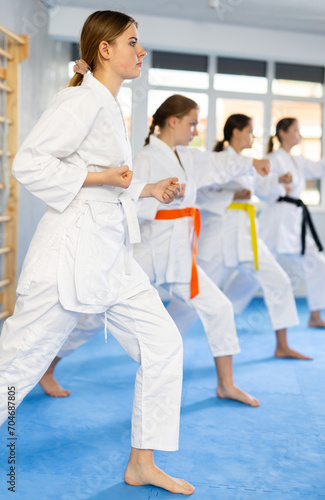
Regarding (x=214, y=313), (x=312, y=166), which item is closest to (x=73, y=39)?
(x=312, y=166)

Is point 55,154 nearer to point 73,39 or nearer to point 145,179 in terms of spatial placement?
point 145,179

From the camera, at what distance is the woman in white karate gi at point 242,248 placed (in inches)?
137

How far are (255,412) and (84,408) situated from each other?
782 mm

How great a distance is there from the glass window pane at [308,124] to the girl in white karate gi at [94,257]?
15.9 feet

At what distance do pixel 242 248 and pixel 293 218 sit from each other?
1185 millimetres

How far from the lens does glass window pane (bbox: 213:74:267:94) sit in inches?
245

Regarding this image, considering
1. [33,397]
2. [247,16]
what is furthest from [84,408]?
[247,16]

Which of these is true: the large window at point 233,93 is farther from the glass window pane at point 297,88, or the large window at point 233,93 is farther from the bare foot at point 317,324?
the bare foot at point 317,324

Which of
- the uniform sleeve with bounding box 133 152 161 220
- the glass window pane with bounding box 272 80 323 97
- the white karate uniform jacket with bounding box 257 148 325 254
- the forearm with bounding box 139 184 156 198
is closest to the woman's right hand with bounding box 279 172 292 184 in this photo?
the white karate uniform jacket with bounding box 257 148 325 254

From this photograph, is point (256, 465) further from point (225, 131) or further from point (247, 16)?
point (247, 16)

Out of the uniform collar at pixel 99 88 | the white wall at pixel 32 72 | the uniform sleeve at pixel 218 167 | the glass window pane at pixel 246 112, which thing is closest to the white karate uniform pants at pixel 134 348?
the uniform collar at pixel 99 88

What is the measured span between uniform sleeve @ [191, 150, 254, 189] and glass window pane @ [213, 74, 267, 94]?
341cm

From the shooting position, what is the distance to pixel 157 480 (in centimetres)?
186

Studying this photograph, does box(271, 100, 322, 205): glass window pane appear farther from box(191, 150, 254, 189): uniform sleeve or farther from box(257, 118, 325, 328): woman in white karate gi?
box(191, 150, 254, 189): uniform sleeve
